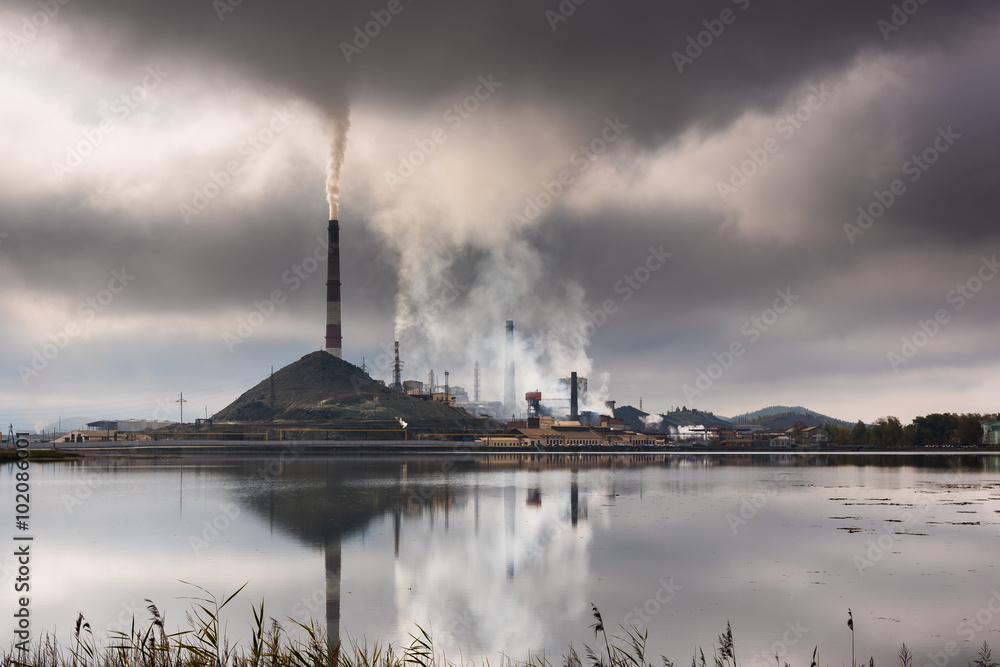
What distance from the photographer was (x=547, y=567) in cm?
2539

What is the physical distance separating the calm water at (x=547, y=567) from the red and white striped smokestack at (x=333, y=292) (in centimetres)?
10609

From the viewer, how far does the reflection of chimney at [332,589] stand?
17.9 meters

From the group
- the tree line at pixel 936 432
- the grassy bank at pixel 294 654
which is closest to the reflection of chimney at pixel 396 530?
the grassy bank at pixel 294 654

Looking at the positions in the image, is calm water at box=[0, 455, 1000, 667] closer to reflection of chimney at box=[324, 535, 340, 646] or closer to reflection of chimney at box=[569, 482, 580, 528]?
reflection of chimney at box=[324, 535, 340, 646]

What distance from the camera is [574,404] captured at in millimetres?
196500

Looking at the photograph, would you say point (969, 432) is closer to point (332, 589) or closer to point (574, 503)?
point (574, 503)

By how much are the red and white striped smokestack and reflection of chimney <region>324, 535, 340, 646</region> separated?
126m

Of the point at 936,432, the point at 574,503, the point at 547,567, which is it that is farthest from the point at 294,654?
the point at 936,432

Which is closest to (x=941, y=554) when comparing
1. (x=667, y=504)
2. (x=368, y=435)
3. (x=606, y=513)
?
(x=606, y=513)

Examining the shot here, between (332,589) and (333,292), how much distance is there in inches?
5511

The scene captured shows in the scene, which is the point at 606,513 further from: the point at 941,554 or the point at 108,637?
the point at 108,637

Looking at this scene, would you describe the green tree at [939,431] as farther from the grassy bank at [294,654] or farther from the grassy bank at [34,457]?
the grassy bank at [294,654]

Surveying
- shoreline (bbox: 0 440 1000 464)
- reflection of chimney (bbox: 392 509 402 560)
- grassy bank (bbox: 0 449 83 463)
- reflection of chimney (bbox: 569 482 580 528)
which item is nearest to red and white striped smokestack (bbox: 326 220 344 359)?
shoreline (bbox: 0 440 1000 464)

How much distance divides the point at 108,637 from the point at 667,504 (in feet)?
108
